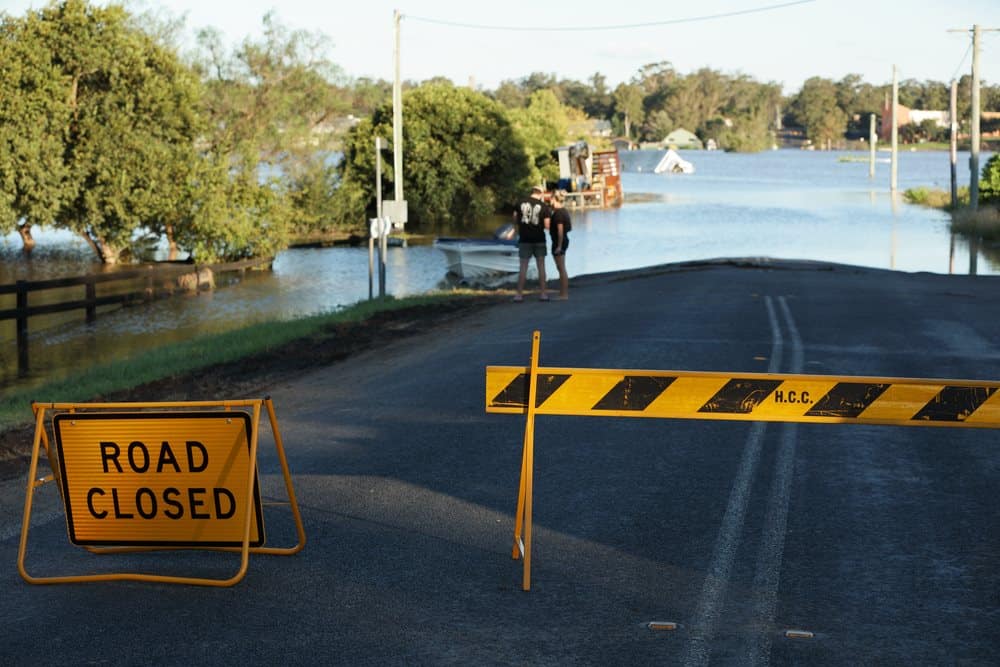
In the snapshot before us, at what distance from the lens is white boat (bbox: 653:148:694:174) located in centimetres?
15762

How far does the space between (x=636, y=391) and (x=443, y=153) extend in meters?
57.5

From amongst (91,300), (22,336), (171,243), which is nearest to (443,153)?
(171,243)

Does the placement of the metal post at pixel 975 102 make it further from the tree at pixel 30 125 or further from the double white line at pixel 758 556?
the double white line at pixel 758 556

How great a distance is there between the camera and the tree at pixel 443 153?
62125 millimetres

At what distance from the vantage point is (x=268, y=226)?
40.5 m

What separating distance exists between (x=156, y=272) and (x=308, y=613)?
28.3 meters

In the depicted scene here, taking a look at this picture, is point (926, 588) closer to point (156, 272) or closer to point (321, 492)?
point (321, 492)

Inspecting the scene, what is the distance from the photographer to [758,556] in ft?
21.8

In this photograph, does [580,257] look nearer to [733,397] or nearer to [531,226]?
[531,226]

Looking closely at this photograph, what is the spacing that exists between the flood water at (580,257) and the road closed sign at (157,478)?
14035 mm

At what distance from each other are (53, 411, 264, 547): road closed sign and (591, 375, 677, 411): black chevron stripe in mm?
1891

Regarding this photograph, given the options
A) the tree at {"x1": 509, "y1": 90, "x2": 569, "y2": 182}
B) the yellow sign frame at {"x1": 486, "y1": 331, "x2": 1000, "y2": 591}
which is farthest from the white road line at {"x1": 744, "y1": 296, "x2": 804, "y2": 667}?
the tree at {"x1": 509, "y1": 90, "x2": 569, "y2": 182}

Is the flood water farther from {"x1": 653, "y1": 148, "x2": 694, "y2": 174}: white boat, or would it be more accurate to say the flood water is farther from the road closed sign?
{"x1": 653, "y1": 148, "x2": 694, "y2": 174}: white boat

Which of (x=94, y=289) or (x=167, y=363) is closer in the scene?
(x=167, y=363)
